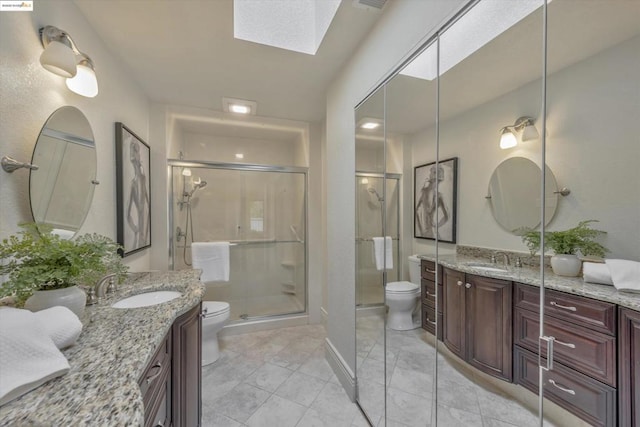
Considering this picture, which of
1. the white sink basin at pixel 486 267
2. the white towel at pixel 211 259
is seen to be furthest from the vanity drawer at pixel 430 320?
the white towel at pixel 211 259

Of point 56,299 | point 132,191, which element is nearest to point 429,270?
point 56,299

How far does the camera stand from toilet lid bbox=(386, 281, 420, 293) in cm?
135

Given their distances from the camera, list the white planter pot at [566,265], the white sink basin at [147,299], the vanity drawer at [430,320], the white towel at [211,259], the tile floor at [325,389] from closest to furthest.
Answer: the white planter pot at [566,265]
the tile floor at [325,389]
the vanity drawer at [430,320]
the white sink basin at [147,299]
the white towel at [211,259]

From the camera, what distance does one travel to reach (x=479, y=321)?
1.04 m

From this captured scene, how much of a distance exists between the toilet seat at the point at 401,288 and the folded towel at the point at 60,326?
4.38 ft

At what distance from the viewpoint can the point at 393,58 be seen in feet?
4.71

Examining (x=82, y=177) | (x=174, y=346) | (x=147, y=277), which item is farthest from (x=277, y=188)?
(x=174, y=346)

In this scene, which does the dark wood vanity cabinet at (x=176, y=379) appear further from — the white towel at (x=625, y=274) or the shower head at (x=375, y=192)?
the white towel at (x=625, y=274)

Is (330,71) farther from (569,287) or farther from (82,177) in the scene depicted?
(569,287)

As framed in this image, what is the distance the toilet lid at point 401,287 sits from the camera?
1349 millimetres

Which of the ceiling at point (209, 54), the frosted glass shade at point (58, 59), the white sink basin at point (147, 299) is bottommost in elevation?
the white sink basin at point (147, 299)

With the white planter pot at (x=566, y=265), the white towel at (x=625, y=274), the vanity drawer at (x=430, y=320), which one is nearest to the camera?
the white towel at (x=625, y=274)

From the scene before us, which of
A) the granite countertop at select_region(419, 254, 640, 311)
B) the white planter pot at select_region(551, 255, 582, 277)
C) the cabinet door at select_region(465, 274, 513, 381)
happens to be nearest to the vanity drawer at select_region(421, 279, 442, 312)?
the cabinet door at select_region(465, 274, 513, 381)

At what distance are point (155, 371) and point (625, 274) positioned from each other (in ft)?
4.65
